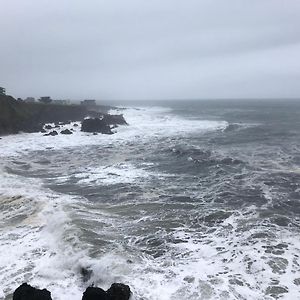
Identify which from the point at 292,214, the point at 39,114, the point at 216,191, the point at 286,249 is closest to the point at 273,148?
the point at 216,191

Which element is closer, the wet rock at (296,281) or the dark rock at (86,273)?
the wet rock at (296,281)

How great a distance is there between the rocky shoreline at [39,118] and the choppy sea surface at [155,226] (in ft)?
68.4

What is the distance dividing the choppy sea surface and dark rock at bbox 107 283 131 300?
524 millimetres

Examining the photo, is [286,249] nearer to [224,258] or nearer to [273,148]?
[224,258]

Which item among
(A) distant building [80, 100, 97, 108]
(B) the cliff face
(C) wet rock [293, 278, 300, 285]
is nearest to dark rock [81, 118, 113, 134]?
(B) the cliff face

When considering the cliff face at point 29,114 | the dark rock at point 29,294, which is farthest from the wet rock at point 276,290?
the cliff face at point 29,114

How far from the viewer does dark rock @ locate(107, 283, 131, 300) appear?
33.1 feet

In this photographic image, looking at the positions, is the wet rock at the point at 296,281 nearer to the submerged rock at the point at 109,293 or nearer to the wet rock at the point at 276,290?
the wet rock at the point at 276,290

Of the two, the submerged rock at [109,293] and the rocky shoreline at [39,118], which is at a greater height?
the submerged rock at [109,293]

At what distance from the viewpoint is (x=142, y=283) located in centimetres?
1124

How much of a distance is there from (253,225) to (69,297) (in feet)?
28.1

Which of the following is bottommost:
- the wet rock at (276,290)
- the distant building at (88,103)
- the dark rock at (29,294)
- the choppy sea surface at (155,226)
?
the distant building at (88,103)

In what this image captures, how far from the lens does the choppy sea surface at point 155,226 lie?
11.5 metres

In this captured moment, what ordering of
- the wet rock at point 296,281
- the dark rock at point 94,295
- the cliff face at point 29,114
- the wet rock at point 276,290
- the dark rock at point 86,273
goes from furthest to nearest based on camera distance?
the cliff face at point 29,114 < the dark rock at point 86,273 < the wet rock at point 296,281 < the wet rock at point 276,290 < the dark rock at point 94,295
